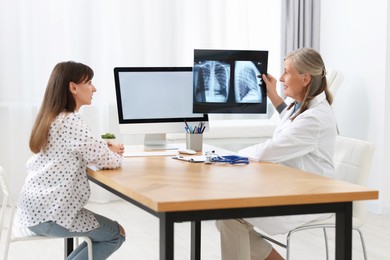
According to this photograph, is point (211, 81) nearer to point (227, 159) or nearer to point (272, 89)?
point (272, 89)

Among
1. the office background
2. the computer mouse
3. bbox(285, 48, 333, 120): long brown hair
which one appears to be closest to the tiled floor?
the office background

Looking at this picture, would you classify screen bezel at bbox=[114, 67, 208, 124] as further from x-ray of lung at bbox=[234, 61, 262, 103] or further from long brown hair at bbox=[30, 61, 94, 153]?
long brown hair at bbox=[30, 61, 94, 153]

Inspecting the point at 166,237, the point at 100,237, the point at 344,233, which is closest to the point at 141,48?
the point at 100,237

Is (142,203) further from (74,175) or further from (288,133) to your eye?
(288,133)

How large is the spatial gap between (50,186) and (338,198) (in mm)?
1067

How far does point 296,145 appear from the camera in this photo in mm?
2943

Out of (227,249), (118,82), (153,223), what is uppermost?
(118,82)

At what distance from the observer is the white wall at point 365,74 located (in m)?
5.05

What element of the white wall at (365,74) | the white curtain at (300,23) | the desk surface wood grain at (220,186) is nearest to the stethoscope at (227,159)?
the desk surface wood grain at (220,186)

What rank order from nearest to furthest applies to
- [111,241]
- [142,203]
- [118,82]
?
[142,203]
[111,241]
[118,82]

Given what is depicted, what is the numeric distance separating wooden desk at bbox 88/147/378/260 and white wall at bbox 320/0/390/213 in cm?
253

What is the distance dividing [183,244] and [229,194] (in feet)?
6.88

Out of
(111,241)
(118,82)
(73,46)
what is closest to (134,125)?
(118,82)

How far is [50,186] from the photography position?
8.87 feet
